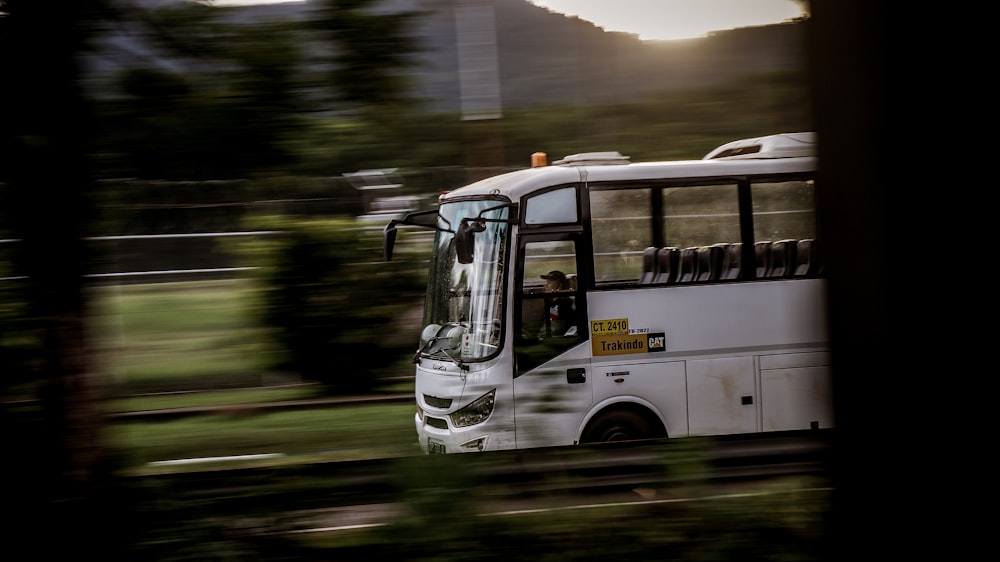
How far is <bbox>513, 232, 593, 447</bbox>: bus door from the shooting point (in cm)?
296

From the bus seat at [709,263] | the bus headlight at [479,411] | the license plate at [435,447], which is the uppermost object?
the bus seat at [709,263]

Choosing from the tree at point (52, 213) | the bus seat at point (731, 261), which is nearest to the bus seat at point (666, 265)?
the bus seat at point (731, 261)

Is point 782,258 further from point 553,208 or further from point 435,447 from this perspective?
point 435,447

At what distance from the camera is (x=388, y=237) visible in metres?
3.81

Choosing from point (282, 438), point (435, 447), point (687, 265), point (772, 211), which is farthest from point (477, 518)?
point (772, 211)

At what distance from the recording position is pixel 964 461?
2.00 metres

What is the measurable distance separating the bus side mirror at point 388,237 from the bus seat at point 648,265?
4.11 m

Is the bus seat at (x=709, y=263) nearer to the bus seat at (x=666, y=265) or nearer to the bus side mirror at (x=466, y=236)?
the bus seat at (x=666, y=265)

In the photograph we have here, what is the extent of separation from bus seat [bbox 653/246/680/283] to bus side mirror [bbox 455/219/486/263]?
1.61 metres

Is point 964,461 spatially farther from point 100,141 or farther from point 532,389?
point 100,141

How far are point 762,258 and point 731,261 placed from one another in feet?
1.01

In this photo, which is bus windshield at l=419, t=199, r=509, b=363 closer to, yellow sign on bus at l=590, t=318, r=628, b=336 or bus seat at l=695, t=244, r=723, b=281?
A: yellow sign on bus at l=590, t=318, r=628, b=336

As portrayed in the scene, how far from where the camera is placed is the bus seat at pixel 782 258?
305 inches

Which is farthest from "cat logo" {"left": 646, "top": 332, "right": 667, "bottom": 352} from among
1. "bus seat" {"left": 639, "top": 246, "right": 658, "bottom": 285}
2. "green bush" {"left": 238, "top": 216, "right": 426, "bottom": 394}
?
"green bush" {"left": 238, "top": 216, "right": 426, "bottom": 394}
